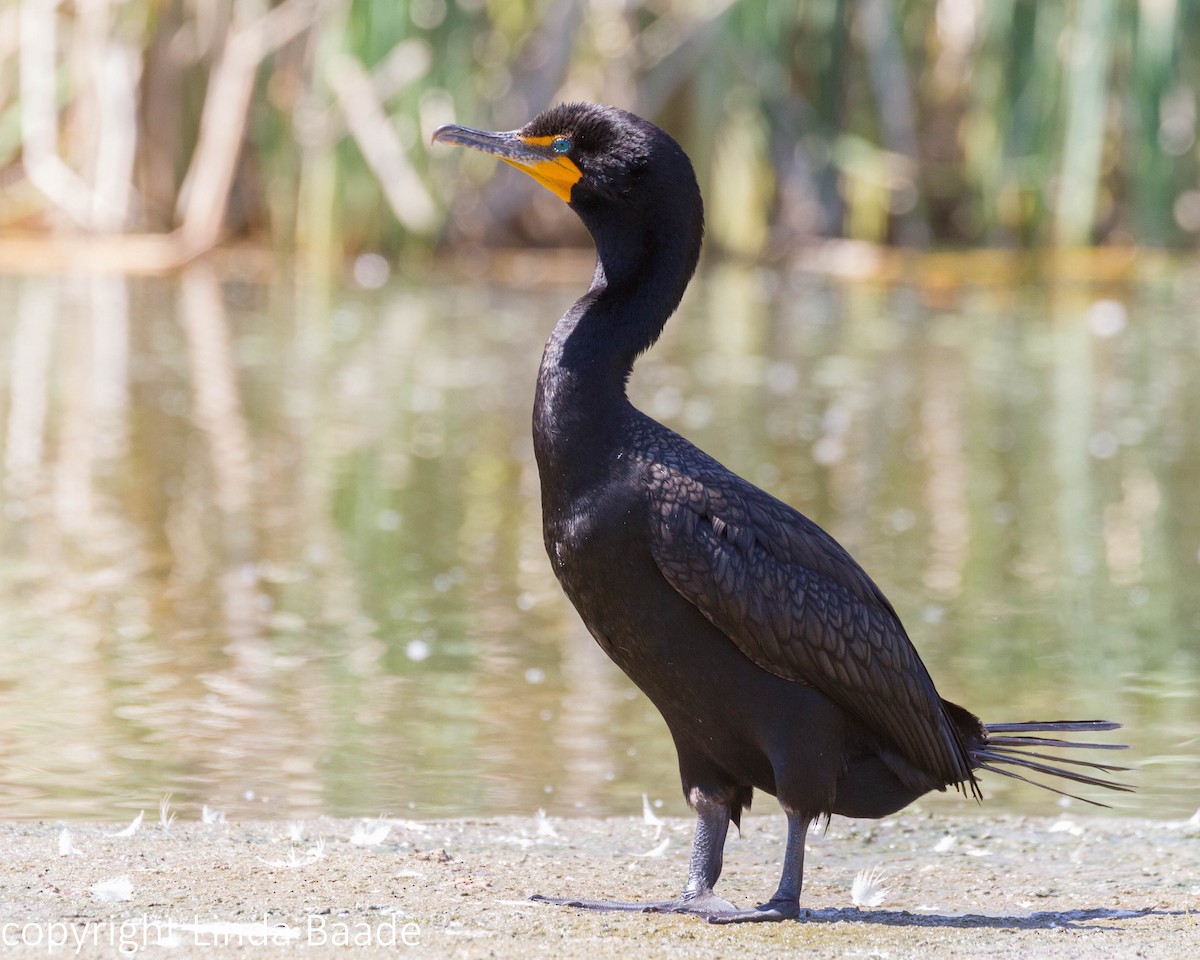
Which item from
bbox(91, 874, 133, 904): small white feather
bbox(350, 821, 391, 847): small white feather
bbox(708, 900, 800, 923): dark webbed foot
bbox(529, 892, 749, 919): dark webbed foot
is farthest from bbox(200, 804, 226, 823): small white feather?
bbox(708, 900, 800, 923): dark webbed foot

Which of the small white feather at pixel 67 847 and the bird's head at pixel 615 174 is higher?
the bird's head at pixel 615 174

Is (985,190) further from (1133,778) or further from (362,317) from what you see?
(1133,778)

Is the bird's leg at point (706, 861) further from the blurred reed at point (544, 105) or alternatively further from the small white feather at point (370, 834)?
the blurred reed at point (544, 105)

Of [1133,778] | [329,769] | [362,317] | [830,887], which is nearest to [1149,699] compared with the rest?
[1133,778]

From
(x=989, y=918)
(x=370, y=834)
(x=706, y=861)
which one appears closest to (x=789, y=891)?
(x=706, y=861)

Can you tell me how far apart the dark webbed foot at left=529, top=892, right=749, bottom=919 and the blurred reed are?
41.4 feet

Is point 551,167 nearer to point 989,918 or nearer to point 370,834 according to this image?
point 370,834

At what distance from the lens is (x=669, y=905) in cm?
389

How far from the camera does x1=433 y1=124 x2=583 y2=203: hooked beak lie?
4113 mm

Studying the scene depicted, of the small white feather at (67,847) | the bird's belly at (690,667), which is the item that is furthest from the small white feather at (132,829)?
the bird's belly at (690,667)

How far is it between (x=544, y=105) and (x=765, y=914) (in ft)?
44.4

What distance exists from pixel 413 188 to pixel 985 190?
5.13 m

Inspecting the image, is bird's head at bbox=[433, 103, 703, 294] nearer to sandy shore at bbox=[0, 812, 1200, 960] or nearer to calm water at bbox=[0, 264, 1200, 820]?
sandy shore at bbox=[0, 812, 1200, 960]

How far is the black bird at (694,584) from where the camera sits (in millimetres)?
3770
